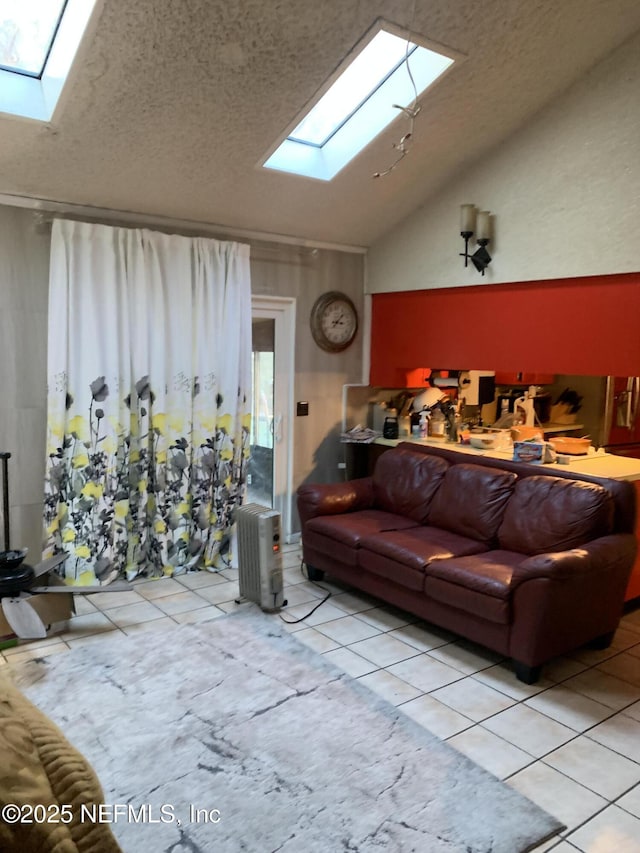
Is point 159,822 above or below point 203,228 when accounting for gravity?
below

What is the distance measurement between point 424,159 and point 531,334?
1330 mm

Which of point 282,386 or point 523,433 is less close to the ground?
point 282,386

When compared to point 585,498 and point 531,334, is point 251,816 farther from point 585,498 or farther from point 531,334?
point 531,334

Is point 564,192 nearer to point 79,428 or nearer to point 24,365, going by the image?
point 79,428

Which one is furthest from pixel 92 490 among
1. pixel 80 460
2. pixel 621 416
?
pixel 621 416

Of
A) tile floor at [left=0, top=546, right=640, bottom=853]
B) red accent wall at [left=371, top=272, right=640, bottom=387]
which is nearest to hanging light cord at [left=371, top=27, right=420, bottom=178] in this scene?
red accent wall at [left=371, top=272, right=640, bottom=387]

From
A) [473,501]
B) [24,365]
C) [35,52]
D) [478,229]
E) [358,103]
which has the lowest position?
[473,501]

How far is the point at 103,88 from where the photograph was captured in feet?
9.45

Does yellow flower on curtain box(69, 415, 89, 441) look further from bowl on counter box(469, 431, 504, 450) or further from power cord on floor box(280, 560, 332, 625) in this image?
bowl on counter box(469, 431, 504, 450)

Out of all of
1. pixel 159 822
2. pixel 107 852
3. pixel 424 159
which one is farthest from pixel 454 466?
pixel 107 852

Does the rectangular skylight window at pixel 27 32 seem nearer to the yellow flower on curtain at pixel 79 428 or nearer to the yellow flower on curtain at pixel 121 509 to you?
the yellow flower on curtain at pixel 79 428

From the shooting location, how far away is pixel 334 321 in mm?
5039

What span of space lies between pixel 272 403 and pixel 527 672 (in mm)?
2735

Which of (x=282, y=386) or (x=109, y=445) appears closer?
(x=109, y=445)
